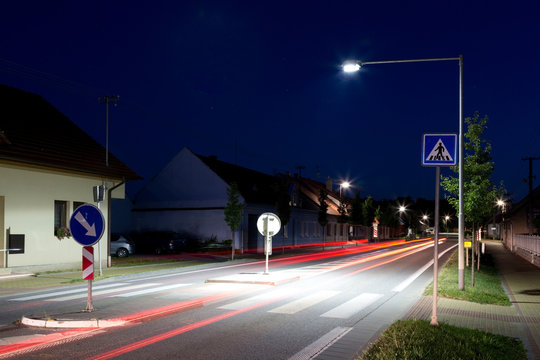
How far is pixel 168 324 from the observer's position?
8.84 m

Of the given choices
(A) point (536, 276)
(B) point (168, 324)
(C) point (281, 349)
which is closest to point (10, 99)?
(B) point (168, 324)

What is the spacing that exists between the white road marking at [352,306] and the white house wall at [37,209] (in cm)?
1287

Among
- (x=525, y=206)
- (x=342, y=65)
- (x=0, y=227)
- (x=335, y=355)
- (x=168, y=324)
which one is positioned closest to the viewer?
(x=335, y=355)

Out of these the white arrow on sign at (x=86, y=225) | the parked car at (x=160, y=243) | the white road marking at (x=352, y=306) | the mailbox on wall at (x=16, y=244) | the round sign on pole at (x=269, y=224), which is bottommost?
the parked car at (x=160, y=243)

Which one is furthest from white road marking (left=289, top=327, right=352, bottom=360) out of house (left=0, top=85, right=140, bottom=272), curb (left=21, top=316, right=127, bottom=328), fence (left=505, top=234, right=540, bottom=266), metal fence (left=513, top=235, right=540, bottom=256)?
metal fence (left=513, top=235, right=540, bottom=256)

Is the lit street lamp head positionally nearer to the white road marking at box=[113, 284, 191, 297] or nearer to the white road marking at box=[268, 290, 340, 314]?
the white road marking at box=[268, 290, 340, 314]

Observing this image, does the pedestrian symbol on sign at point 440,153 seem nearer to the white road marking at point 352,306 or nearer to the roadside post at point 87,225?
the white road marking at point 352,306

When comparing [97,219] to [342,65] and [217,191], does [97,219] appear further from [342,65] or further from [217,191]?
[217,191]

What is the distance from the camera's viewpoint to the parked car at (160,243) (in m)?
33.2

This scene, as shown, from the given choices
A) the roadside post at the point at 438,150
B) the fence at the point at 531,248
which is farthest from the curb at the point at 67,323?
the fence at the point at 531,248

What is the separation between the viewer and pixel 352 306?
36.7 ft

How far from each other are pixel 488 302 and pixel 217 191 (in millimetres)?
31831

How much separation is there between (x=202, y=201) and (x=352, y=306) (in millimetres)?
32012

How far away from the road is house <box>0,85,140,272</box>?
4763mm
